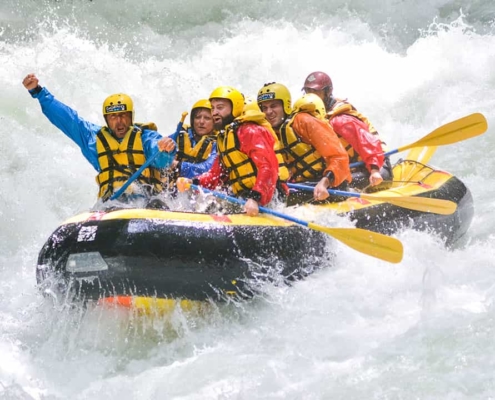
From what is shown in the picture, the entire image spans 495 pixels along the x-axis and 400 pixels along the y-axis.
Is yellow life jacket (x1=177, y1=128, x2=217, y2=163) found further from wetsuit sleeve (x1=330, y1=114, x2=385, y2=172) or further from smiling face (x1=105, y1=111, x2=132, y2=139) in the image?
wetsuit sleeve (x1=330, y1=114, x2=385, y2=172)

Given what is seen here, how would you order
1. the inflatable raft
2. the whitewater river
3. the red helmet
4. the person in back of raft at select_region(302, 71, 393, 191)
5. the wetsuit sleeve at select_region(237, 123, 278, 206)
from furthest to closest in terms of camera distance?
1. the red helmet
2. the person in back of raft at select_region(302, 71, 393, 191)
3. the wetsuit sleeve at select_region(237, 123, 278, 206)
4. the inflatable raft
5. the whitewater river

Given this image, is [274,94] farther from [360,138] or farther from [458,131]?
[458,131]

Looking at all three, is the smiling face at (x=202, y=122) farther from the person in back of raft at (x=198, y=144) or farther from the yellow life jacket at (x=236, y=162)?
the yellow life jacket at (x=236, y=162)

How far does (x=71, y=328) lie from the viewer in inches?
164

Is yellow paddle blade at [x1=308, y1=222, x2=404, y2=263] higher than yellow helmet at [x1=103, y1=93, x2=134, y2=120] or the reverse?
the reverse

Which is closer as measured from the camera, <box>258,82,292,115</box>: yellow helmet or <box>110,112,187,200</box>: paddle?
<box>110,112,187,200</box>: paddle

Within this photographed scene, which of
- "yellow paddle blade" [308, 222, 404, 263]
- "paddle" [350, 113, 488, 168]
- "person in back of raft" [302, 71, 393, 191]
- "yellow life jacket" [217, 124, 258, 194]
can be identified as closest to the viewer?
"yellow paddle blade" [308, 222, 404, 263]

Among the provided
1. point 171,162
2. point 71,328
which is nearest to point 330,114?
point 171,162

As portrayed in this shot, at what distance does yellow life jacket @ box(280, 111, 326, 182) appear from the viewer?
4.94 metres

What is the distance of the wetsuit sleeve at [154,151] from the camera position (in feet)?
15.0

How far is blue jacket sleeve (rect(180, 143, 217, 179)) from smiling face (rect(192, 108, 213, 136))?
0.64 feet

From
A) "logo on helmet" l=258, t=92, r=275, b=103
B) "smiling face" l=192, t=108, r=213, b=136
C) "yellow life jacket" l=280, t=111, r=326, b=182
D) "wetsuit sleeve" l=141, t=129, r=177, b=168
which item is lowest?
"yellow life jacket" l=280, t=111, r=326, b=182

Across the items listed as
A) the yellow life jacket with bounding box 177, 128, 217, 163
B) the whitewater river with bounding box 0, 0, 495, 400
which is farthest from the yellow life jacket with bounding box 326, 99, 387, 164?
the yellow life jacket with bounding box 177, 128, 217, 163

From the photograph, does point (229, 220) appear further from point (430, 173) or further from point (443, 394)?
point (430, 173)
